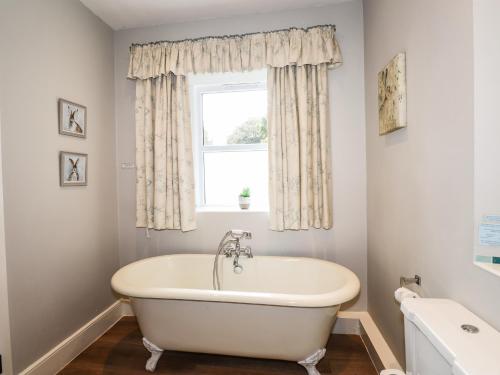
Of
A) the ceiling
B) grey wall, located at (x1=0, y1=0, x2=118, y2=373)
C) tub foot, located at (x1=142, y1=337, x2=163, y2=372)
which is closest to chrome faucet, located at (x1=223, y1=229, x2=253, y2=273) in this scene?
tub foot, located at (x1=142, y1=337, x2=163, y2=372)

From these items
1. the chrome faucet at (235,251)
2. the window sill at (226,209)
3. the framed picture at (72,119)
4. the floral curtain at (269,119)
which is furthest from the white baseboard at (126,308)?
the framed picture at (72,119)

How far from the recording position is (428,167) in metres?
1.23

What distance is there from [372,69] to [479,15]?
3.54ft

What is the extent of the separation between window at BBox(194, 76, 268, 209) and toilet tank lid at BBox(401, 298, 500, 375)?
64.4 inches

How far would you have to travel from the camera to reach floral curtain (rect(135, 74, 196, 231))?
7.34 feet

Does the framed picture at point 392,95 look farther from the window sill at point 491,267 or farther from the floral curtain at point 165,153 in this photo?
the floral curtain at point 165,153

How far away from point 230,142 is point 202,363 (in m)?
1.82

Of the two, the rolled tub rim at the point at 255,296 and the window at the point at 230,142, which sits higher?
the window at the point at 230,142

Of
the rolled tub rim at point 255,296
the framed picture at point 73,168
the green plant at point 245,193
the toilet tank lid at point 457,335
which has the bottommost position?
the rolled tub rim at point 255,296

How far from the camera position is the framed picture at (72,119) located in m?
1.84

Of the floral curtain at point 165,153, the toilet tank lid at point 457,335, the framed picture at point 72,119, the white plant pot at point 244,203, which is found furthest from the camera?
the white plant pot at point 244,203

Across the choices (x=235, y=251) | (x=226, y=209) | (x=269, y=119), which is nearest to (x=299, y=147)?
(x=269, y=119)

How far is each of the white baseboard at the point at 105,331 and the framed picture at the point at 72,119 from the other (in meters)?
1.48

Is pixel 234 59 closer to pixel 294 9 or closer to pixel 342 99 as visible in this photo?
pixel 294 9
